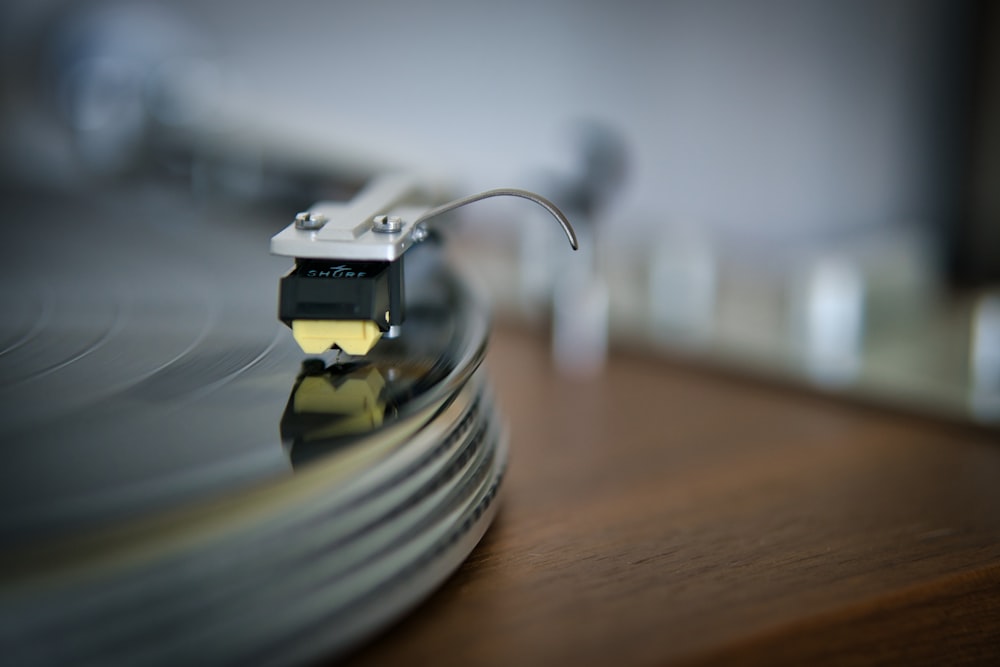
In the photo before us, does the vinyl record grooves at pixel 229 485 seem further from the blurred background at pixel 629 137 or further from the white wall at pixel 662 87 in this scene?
the white wall at pixel 662 87

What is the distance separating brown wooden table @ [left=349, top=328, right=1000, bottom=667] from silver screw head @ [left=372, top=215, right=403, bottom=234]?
0.13 metres

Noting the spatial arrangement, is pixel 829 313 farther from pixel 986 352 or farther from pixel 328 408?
pixel 328 408

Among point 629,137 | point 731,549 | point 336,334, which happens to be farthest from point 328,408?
point 629,137

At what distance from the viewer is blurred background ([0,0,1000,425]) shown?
101cm

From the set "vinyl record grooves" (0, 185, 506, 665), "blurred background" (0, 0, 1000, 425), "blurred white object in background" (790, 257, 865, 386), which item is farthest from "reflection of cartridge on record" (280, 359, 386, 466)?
"blurred white object in background" (790, 257, 865, 386)

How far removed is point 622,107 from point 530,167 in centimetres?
23

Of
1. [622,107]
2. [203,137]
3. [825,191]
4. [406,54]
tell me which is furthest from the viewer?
[825,191]

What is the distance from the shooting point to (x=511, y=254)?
1.14 meters

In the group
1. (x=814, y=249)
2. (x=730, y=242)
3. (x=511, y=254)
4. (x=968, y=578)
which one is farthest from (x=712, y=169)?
(x=968, y=578)

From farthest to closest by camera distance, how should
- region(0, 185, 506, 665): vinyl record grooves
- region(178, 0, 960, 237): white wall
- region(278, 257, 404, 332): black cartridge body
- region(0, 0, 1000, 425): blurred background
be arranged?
region(178, 0, 960, 237): white wall → region(0, 0, 1000, 425): blurred background → region(278, 257, 404, 332): black cartridge body → region(0, 185, 506, 665): vinyl record grooves

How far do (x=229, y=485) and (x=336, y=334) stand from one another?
0.35 ft

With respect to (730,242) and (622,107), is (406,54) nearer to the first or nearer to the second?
(622,107)

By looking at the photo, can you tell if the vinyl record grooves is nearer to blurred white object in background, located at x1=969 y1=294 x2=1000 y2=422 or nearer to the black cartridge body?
the black cartridge body

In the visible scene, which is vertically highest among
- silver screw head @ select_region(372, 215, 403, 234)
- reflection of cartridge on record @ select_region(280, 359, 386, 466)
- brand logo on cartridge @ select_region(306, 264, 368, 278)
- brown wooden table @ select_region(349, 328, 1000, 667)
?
silver screw head @ select_region(372, 215, 403, 234)
